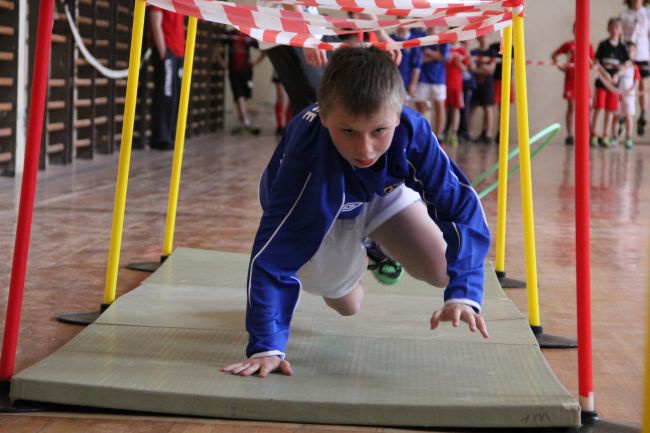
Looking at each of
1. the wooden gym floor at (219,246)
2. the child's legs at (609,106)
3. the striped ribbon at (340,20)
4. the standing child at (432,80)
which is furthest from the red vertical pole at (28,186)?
the child's legs at (609,106)

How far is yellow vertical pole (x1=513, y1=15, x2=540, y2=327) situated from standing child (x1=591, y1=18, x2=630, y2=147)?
28.9 ft

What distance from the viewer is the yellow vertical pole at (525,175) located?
7.73 ft

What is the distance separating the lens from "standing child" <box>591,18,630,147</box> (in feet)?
35.4

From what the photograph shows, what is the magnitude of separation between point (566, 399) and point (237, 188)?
423cm

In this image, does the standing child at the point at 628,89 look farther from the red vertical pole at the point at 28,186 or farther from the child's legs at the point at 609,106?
the red vertical pole at the point at 28,186

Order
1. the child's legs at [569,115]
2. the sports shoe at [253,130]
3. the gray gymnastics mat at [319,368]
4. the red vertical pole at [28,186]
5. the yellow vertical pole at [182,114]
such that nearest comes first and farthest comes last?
the gray gymnastics mat at [319,368] < the red vertical pole at [28,186] < the yellow vertical pole at [182,114] < the child's legs at [569,115] < the sports shoe at [253,130]

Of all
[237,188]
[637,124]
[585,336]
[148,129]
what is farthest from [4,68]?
[637,124]

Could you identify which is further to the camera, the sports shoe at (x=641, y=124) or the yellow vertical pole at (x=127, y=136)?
the sports shoe at (x=641, y=124)

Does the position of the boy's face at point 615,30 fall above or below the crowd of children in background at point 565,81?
above

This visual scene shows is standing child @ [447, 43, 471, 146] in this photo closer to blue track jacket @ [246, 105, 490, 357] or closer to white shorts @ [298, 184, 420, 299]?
white shorts @ [298, 184, 420, 299]

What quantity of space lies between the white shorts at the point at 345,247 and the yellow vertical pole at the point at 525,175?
0.32m

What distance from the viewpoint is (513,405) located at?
1.69 m

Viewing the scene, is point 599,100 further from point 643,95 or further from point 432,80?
point 432,80

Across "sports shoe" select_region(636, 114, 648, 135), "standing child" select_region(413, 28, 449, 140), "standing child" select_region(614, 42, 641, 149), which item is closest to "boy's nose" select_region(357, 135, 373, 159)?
"standing child" select_region(413, 28, 449, 140)
